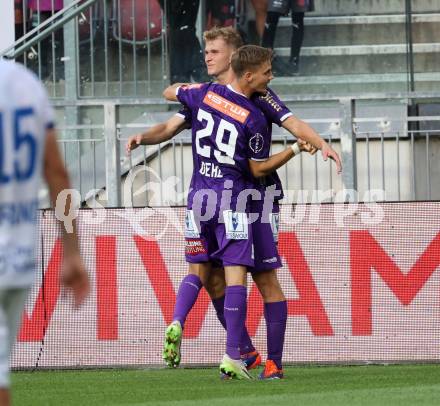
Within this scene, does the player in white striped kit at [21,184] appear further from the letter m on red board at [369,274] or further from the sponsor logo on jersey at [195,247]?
the letter m on red board at [369,274]

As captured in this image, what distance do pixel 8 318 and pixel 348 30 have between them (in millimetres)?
10325

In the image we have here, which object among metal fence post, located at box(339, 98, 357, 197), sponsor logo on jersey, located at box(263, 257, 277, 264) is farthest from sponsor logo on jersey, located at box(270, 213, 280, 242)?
metal fence post, located at box(339, 98, 357, 197)

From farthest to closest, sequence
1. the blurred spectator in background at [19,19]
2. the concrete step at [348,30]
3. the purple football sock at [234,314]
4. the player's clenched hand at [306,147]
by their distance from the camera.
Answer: the blurred spectator in background at [19,19] → the concrete step at [348,30] → the purple football sock at [234,314] → the player's clenched hand at [306,147]

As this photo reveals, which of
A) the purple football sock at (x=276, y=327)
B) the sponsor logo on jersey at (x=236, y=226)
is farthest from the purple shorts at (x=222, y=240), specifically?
the purple football sock at (x=276, y=327)

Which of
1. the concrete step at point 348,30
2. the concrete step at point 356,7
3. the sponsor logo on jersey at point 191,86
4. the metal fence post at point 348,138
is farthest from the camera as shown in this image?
the concrete step at point 356,7

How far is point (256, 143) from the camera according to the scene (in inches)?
316

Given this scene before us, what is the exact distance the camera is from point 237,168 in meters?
8.06

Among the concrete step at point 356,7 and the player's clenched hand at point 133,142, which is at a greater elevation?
the concrete step at point 356,7

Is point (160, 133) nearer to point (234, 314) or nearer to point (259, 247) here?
point (259, 247)

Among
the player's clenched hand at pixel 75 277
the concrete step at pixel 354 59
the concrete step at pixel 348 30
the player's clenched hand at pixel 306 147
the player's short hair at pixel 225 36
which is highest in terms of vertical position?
the concrete step at pixel 348 30

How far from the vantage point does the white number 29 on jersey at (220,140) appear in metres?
8.01

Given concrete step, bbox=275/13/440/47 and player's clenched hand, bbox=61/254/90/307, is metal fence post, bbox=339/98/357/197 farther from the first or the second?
player's clenched hand, bbox=61/254/90/307

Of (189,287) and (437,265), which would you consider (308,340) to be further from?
(189,287)

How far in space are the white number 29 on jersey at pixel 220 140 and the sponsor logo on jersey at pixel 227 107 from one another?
0.18 ft
